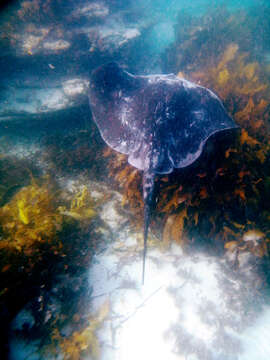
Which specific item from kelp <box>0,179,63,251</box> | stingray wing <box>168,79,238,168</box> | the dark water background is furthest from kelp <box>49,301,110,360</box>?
stingray wing <box>168,79,238,168</box>

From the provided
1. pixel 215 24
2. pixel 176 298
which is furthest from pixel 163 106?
pixel 215 24

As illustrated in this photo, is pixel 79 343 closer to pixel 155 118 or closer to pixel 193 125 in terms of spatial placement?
pixel 155 118

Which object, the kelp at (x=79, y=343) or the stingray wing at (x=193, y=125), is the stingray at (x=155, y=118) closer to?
the stingray wing at (x=193, y=125)

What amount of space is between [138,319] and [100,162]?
4.07 m

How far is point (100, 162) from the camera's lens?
227 inches

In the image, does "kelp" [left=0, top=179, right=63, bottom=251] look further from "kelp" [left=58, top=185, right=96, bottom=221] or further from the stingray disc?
the stingray disc

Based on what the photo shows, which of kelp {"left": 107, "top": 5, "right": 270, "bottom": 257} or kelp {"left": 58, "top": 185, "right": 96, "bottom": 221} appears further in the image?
kelp {"left": 58, "top": 185, "right": 96, "bottom": 221}

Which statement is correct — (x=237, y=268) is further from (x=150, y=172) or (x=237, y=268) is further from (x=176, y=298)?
(x=150, y=172)

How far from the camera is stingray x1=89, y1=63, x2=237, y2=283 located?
3180 millimetres

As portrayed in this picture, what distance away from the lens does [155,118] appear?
3334 millimetres

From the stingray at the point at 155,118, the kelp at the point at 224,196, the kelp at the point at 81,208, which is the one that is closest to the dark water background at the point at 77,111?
the kelp at the point at 224,196

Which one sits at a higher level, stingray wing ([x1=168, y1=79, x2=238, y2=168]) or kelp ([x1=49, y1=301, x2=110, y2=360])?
stingray wing ([x1=168, y1=79, x2=238, y2=168])

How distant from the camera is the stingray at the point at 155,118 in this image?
125 inches

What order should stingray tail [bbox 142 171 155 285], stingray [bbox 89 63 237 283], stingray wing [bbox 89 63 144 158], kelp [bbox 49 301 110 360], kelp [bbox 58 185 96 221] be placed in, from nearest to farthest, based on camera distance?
1. stingray tail [bbox 142 171 155 285]
2. kelp [bbox 49 301 110 360]
3. stingray [bbox 89 63 237 283]
4. stingray wing [bbox 89 63 144 158]
5. kelp [bbox 58 185 96 221]
